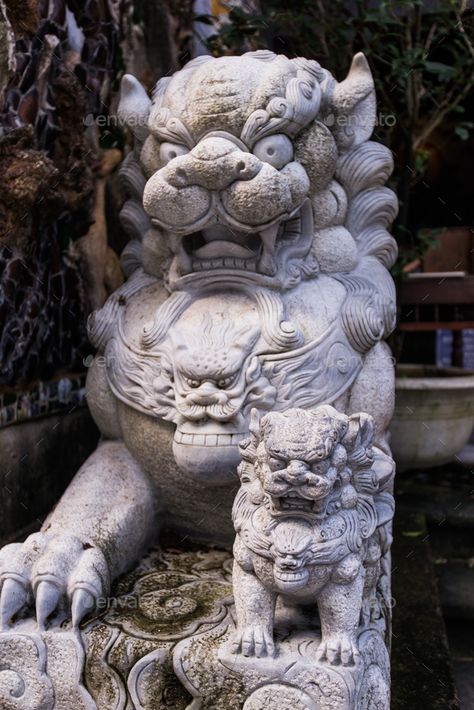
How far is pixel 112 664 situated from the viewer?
1.71 m

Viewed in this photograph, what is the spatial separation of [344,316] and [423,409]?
209 centimetres

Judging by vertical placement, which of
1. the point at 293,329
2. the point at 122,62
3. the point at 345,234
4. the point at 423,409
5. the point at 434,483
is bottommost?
the point at 434,483

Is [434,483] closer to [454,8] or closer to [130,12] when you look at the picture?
[454,8]

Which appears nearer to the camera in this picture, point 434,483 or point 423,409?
point 423,409

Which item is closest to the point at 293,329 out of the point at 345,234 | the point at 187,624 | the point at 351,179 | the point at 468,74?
the point at 345,234

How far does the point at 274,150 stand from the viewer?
6.40 feet

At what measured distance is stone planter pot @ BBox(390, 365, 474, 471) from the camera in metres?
3.94

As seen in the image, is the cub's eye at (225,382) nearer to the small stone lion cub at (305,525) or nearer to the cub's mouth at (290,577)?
the small stone lion cub at (305,525)

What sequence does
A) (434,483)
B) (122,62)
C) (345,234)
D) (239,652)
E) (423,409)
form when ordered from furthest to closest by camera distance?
(434,483) → (423,409) → (122,62) → (345,234) → (239,652)

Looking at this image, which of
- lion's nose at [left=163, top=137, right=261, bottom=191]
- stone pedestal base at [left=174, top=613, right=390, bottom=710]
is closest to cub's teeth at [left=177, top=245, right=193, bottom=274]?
lion's nose at [left=163, top=137, right=261, bottom=191]

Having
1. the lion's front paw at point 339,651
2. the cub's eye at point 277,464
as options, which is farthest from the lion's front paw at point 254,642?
the cub's eye at point 277,464

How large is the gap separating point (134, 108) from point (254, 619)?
61.0 inches

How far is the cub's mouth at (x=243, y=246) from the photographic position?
80.9 inches

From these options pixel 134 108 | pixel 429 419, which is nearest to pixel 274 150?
pixel 134 108
